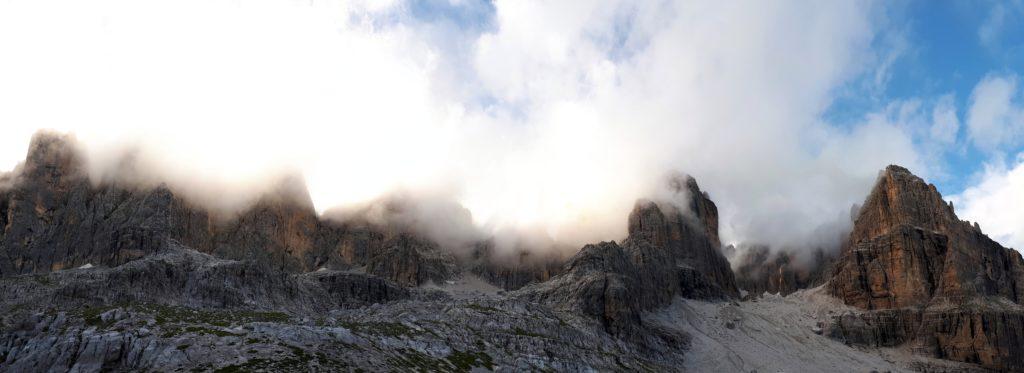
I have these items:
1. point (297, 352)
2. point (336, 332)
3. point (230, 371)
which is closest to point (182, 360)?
point (230, 371)

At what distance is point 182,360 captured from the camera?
527ft

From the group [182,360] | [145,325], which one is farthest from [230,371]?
[145,325]

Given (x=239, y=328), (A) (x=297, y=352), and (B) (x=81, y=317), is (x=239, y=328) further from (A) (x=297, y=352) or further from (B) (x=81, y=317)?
(B) (x=81, y=317)

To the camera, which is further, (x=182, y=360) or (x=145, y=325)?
(x=145, y=325)

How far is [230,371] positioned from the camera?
511 feet

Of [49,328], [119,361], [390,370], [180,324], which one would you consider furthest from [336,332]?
[49,328]

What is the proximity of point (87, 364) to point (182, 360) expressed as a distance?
17.2 m

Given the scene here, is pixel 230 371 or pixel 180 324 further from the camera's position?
pixel 180 324

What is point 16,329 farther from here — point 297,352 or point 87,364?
point 297,352

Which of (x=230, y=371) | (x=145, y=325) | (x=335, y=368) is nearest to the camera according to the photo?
(x=230, y=371)

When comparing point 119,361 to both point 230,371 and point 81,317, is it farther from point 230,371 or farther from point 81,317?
point 81,317

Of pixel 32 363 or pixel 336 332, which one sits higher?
pixel 336 332

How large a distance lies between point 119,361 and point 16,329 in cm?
3572

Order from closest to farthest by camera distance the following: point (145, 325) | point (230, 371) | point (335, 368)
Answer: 1. point (230, 371)
2. point (335, 368)
3. point (145, 325)
